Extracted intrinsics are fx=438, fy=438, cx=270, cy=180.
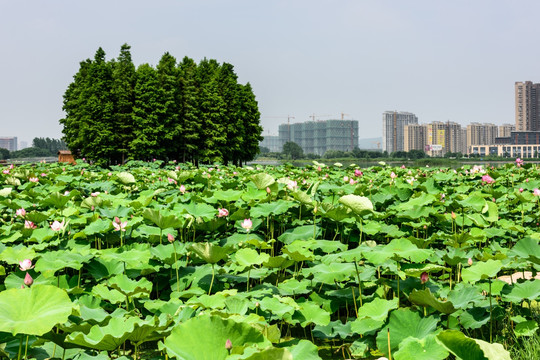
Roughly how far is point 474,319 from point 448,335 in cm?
115

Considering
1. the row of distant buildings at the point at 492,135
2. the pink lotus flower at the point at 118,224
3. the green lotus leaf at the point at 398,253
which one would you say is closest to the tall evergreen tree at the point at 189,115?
the pink lotus flower at the point at 118,224

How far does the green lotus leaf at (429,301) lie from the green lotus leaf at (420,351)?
1.17ft

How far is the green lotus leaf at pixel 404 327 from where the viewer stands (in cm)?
176

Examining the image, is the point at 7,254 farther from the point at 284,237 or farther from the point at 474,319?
the point at 474,319

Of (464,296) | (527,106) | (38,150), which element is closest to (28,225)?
(464,296)

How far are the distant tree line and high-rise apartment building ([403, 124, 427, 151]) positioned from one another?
131m

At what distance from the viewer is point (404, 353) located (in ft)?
4.56

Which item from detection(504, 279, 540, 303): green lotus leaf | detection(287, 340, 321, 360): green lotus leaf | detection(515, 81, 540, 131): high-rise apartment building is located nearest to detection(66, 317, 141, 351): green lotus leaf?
detection(287, 340, 321, 360): green lotus leaf

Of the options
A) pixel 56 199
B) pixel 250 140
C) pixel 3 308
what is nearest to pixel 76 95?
pixel 250 140

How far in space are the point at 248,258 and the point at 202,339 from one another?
1126mm

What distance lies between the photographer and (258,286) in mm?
2377

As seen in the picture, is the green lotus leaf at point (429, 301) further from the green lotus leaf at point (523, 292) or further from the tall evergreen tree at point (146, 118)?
the tall evergreen tree at point (146, 118)

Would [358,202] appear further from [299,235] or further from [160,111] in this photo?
[160,111]

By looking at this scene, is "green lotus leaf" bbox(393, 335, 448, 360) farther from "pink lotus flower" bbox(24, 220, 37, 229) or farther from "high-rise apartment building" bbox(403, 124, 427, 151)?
"high-rise apartment building" bbox(403, 124, 427, 151)
